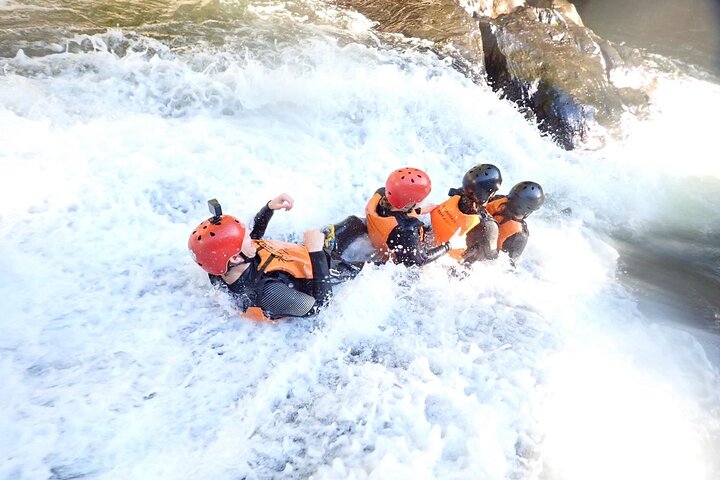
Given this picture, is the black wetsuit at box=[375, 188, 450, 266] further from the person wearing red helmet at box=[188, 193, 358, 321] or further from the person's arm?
the person's arm

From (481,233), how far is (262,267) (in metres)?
2.32

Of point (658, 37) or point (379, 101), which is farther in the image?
point (658, 37)

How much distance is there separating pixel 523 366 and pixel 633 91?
801 cm

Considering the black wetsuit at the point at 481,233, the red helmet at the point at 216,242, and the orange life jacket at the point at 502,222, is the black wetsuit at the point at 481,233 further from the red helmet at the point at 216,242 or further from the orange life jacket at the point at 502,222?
the red helmet at the point at 216,242

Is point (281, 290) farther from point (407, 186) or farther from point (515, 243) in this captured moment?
point (515, 243)

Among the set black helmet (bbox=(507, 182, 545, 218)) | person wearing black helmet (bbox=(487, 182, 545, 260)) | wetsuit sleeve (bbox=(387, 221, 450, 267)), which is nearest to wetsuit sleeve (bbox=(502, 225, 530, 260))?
person wearing black helmet (bbox=(487, 182, 545, 260))

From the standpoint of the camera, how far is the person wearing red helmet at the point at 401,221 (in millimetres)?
4430

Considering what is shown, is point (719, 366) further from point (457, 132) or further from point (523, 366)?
point (457, 132)

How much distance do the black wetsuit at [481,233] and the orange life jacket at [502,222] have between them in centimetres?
26

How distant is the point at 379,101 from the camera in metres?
7.37

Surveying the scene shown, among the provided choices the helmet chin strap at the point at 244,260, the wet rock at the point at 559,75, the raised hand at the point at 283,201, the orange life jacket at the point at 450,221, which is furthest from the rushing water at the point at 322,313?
the raised hand at the point at 283,201

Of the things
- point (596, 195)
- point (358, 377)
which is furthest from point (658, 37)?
point (358, 377)

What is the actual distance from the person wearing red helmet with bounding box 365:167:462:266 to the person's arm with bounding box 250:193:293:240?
3.32ft

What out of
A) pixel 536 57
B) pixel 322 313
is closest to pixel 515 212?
pixel 322 313
